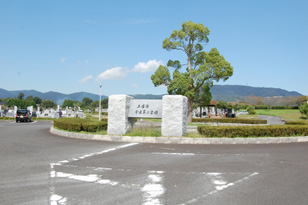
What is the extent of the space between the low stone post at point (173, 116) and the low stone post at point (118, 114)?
1951mm

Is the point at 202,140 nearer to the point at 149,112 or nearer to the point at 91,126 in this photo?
the point at 149,112

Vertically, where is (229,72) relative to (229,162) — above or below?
above

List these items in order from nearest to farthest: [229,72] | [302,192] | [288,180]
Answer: [302,192], [288,180], [229,72]

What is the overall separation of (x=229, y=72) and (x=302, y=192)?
24.0m

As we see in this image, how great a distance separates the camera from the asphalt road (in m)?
4.21

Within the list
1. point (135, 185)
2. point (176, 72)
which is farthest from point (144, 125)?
point (176, 72)

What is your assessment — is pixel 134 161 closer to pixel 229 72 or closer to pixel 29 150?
pixel 29 150

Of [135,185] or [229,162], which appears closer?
[135,185]

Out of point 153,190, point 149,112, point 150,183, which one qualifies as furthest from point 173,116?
point 153,190

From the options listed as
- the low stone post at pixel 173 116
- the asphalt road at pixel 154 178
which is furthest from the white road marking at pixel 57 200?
the low stone post at pixel 173 116

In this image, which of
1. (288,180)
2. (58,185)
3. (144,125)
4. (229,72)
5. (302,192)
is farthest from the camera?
(229,72)

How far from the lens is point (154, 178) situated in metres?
5.38

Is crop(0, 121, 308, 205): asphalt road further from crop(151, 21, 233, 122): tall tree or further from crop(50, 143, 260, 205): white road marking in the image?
crop(151, 21, 233, 122): tall tree

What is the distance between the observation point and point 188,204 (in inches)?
155
